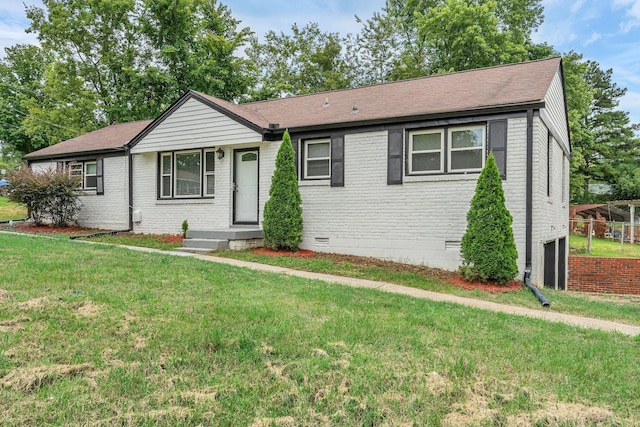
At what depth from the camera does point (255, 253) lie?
9719 mm

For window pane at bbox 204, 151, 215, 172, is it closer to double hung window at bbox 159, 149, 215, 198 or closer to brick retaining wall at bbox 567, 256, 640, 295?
double hung window at bbox 159, 149, 215, 198

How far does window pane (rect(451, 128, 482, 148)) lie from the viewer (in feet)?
28.3

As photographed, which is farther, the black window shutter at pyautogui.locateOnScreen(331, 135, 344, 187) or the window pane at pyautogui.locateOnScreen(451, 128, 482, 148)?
the black window shutter at pyautogui.locateOnScreen(331, 135, 344, 187)

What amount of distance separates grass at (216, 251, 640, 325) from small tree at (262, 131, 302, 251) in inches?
26.0

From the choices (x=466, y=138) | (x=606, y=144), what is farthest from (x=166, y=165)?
(x=606, y=144)

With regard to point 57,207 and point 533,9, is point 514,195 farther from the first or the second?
point 533,9

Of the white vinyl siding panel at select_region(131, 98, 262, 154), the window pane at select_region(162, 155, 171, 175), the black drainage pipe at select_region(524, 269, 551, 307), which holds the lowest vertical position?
the black drainage pipe at select_region(524, 269, 551, 307)

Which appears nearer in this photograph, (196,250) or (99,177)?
(196,250)

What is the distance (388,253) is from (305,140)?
351 centimetres

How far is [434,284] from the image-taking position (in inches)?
289

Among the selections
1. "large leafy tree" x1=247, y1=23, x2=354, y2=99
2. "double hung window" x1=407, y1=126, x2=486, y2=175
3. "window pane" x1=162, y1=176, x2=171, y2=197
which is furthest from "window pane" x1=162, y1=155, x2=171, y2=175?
"large leafy tree" x1=247, y1=23, x2=354, y2=99

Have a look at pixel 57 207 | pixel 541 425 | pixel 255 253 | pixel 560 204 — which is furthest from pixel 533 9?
pixel 541 425

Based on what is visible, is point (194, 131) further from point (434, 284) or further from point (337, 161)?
point (434, 284)

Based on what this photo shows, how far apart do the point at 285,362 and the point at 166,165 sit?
11002 millimetres
